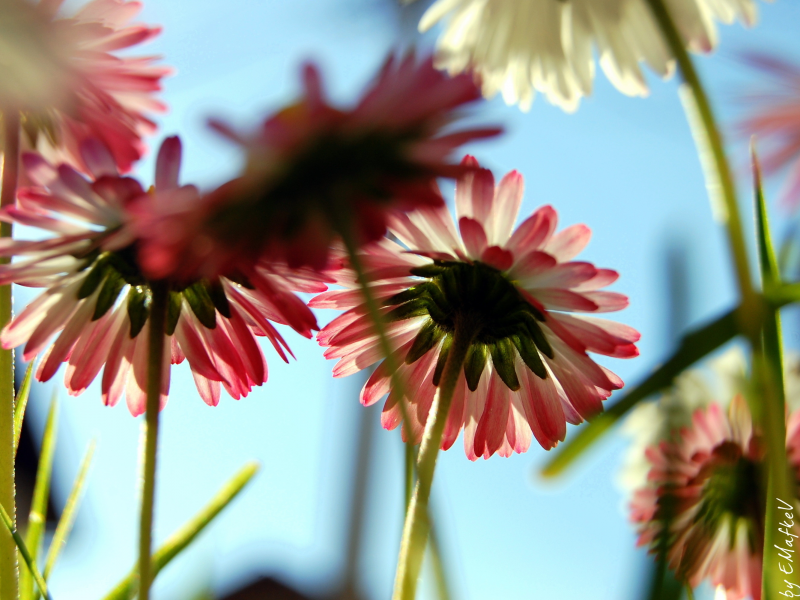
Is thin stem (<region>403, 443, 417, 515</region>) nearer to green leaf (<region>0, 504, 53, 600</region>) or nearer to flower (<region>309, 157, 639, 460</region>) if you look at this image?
flower (<region>309, 157, 639, 460</region>)

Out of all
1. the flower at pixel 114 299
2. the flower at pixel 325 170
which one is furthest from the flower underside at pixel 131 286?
the flower at pixel 325 170

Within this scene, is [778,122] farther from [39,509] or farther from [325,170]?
[39,509]

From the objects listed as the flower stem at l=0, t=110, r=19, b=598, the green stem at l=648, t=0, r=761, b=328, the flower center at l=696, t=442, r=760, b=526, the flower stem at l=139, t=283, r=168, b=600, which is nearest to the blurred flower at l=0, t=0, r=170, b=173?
the flower stem at l=0, t=110, r=19, b=598

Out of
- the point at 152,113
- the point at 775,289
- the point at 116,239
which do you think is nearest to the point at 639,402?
the point at 775,289

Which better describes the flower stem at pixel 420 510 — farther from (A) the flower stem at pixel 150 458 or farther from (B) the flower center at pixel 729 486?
(B) the flower center at pixel 729 486

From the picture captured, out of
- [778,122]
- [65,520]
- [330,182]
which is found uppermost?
[778,122]

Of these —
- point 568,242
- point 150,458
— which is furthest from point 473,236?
point 150,458

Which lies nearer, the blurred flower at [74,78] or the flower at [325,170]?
the flower at [325,170]

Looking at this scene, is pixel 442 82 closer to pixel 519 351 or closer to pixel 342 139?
pixel 342 139
